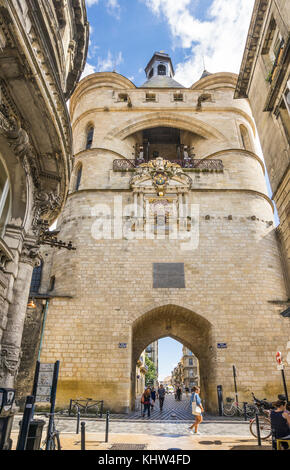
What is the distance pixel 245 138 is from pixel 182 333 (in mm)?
13457

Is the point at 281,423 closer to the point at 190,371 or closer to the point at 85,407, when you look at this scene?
the point at 85,407

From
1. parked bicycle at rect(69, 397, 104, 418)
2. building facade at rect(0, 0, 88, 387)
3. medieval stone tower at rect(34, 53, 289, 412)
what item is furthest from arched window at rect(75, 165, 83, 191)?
parked bicycle at rect(69, 397, 104, 418)

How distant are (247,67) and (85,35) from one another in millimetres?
5696

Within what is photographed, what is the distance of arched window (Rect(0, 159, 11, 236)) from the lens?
20.2 feet

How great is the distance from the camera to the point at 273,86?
7.96 metres

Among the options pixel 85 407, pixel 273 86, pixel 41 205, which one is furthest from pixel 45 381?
pixel 273 86

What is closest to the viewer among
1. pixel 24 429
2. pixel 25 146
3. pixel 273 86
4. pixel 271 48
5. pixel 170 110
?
pixel 24 429

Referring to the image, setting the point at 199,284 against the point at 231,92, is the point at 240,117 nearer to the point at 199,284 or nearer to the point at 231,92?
the point at 231,92

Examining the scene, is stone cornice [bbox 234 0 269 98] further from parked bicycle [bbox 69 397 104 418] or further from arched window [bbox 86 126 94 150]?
parked bicycle [bbox 69 397 104 418]

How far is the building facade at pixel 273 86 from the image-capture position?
7.51 m

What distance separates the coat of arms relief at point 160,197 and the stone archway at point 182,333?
13.0 ft

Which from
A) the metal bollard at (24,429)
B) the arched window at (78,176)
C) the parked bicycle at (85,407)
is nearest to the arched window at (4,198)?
the metal bollard at (24,429)

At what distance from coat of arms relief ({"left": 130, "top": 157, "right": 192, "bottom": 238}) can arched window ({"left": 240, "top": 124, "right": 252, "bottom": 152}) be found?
5.96 metres
